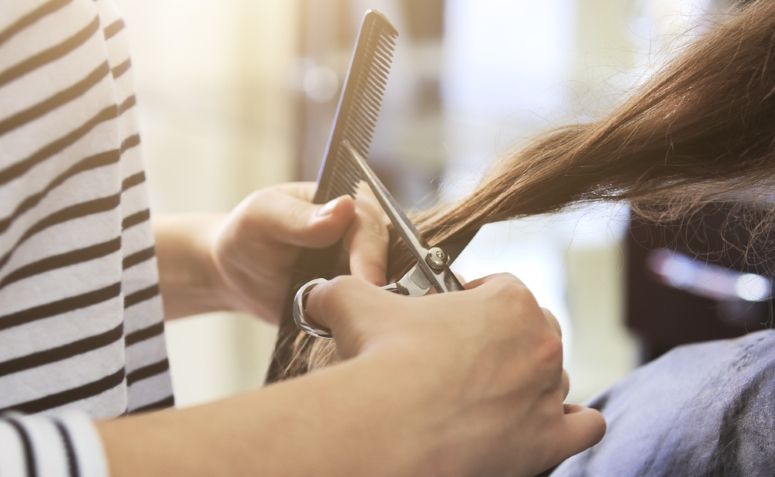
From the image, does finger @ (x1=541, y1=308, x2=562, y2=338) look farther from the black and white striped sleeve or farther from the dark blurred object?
the dark blurred object

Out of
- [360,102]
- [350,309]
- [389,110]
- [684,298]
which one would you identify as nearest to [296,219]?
[360,102]

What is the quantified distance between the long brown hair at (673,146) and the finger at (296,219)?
0.07 metres

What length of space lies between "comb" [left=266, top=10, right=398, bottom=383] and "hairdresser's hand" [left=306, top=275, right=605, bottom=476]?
6.8 inches

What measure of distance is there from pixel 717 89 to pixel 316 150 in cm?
161

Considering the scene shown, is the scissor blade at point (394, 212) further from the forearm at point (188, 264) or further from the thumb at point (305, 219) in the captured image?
the forearm at point (188, 264)

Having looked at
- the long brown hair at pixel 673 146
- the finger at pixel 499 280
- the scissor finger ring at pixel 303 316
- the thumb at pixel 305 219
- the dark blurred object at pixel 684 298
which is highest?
the long brown hair at pixel 673 146

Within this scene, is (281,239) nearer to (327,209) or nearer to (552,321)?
(327,209)

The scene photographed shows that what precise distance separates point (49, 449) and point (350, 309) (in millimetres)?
141

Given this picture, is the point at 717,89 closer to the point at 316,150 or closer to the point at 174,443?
the point at 174,443

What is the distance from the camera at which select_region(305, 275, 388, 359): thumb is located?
14.8 inches

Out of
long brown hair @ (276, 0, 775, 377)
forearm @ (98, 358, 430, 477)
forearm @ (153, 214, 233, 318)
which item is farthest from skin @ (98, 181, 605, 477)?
forearm @ (153, 214, 233, 318)

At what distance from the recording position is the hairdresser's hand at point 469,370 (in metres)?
0.35

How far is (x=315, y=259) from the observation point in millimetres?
625

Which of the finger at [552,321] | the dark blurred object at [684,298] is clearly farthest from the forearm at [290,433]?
the dark blurred object at [684,298]
